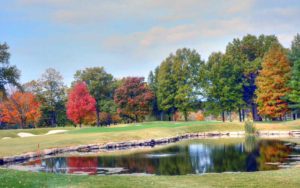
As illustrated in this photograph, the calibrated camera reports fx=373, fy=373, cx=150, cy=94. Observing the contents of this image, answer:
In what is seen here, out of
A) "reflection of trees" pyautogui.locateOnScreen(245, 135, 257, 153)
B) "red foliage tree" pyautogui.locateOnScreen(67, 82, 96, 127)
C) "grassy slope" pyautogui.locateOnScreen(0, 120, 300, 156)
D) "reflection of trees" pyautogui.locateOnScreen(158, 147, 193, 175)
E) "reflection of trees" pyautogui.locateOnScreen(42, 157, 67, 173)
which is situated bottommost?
"reflection of trees" pyautogui.locateOnScreen(158, 147, 193, 175)

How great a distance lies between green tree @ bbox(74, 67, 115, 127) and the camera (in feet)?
271

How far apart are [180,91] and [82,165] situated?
49.9 m

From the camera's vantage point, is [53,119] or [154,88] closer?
[53,119]

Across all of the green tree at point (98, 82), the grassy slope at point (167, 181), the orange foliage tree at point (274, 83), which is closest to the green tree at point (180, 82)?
the green tree at point (98, 82)

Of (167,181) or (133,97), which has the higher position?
(133,97)

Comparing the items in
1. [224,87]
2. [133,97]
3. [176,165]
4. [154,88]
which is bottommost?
[176,165]

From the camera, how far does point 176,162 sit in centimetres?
2752

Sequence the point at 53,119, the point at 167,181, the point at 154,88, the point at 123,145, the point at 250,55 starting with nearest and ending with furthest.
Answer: the point at 167,181, the point at 123,145, the point at 250,55, the point at 53,119, the point at 154,88

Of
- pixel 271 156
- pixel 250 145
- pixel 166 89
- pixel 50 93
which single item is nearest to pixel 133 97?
pixel 166 89

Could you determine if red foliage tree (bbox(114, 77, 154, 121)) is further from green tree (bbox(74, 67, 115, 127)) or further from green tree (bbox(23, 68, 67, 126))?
green tree (bbox(23, 68, 67, 126))

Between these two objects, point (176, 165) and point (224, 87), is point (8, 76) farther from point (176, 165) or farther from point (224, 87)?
point (224, 87)

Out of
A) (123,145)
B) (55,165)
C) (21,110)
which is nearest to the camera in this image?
(55,165)

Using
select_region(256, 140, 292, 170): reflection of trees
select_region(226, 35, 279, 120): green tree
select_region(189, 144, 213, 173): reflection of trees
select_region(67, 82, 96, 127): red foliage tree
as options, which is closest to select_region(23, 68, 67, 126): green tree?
select_region(67, 82, 96, 127): red foliage tree

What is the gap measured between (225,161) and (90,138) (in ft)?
64.6
